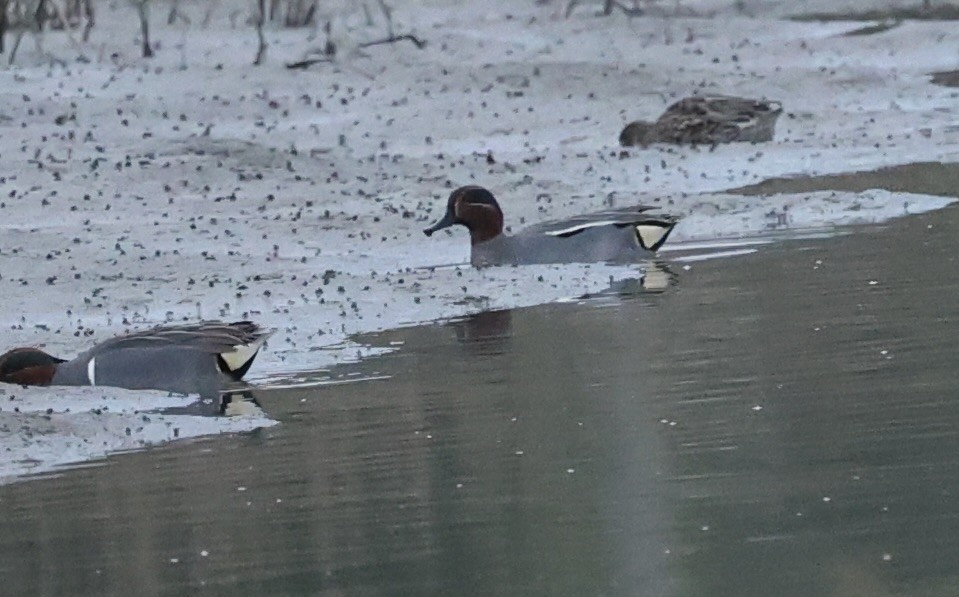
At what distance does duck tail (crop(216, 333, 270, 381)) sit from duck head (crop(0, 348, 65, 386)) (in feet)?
2.29

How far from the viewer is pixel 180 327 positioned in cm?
992

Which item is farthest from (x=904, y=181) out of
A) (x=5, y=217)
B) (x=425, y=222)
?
(x=5, y=217)

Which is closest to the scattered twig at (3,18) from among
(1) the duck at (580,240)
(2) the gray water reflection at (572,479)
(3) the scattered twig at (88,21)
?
(3) the scattered twig at (88,21)

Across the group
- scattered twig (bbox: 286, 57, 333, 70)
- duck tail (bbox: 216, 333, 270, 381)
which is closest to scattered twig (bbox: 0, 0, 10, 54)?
scattered twig (bbox: 286, 57, 333, 70)

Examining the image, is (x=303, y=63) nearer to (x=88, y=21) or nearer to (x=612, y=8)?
(x=88, y=21)

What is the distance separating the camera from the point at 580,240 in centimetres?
1366

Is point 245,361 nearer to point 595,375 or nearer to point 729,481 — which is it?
point 595,375

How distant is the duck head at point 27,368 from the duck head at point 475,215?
A: 4.50 metres

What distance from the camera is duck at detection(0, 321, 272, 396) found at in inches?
380

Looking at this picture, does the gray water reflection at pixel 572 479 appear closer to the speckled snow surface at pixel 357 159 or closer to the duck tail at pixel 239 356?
the duck tail at pixel 239 356

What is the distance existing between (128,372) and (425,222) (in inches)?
236

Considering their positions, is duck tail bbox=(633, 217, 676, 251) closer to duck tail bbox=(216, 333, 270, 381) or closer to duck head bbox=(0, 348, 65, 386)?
duck tail bbox=(216, 333, 270, 381)

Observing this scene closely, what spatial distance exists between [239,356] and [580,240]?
4299mm

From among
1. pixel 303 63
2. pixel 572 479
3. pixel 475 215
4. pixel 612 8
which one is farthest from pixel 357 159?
pixel 572 479
